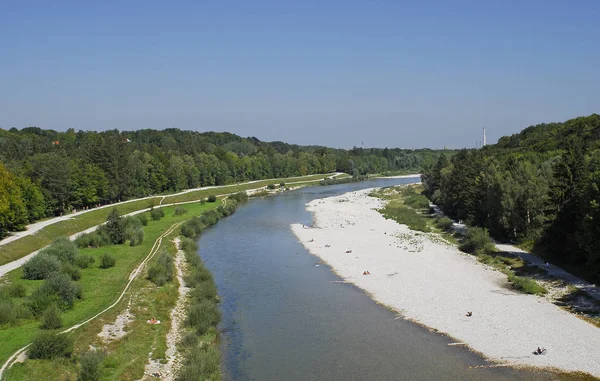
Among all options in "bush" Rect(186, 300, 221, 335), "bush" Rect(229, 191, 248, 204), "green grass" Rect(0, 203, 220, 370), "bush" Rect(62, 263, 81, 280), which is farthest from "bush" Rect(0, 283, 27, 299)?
"bush" Rect(229, 191, 248, 204)

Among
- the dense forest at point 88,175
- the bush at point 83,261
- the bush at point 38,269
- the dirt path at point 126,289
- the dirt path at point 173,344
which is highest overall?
the dense forest at point 88,175

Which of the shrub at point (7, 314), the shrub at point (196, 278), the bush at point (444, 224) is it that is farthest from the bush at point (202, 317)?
the bush at point (444, 224)

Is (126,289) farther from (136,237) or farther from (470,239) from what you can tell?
(470,239)

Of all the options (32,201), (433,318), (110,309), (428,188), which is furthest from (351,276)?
(428,188)

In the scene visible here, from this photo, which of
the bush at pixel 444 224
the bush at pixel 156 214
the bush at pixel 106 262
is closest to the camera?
the bush at pixel 106 262

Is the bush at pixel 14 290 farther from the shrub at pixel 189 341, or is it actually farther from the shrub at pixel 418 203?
the shrub at pixel 418 203

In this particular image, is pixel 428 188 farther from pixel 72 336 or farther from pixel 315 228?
pixel 72 336

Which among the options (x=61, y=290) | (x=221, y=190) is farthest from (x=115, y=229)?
(x=221, y=190)
